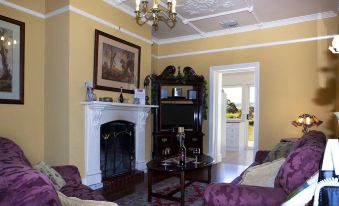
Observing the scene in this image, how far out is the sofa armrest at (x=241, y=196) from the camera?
5.96 feet

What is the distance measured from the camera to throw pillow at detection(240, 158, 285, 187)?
220 centimetres

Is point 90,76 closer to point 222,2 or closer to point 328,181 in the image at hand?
point 222,2

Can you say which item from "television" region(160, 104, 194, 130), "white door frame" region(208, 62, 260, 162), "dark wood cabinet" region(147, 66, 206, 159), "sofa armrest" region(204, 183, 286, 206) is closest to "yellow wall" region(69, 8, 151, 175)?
"dark wood cabinet" region(147, 66, 206, 159)

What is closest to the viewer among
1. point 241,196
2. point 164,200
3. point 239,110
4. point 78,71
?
point 241,196

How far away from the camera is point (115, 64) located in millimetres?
4340

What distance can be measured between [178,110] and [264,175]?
11.0 ft

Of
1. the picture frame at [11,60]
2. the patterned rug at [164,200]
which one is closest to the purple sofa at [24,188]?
the patterned rug at [164,200]

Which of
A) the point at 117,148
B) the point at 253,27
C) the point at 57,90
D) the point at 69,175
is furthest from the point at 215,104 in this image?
the point at 69,175

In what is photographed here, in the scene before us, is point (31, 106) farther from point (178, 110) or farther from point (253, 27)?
point (253, 27)

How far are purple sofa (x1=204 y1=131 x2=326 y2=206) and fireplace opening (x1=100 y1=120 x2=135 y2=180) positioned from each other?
2.49 m

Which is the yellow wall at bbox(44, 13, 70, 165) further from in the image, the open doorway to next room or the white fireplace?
the open doorway to next room

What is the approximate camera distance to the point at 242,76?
28.8ft

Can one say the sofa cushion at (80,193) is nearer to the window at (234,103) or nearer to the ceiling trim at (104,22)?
the ceiling trim at (104,22)

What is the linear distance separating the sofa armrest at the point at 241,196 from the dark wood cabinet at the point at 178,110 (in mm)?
3392
